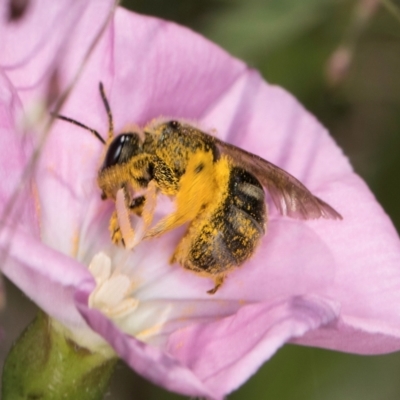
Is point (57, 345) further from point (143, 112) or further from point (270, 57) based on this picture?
point (270, 57)

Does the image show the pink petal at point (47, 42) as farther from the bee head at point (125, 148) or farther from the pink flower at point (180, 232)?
the bee head at point (125, 148)

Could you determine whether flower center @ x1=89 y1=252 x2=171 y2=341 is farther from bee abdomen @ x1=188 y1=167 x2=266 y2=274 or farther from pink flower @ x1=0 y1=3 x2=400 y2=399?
bee abdomen @ x1=188 y1=167 x2=266 y2=274

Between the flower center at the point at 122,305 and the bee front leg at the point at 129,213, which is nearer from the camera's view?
the bee front leg at the point at 129,213

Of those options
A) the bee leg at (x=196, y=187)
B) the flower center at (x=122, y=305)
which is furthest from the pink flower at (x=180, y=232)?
the bee leg at (x=196, y=187)

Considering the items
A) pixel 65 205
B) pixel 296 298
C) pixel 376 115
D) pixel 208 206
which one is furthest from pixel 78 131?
pixel 376 115

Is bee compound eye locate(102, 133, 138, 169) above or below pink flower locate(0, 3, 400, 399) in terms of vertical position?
above

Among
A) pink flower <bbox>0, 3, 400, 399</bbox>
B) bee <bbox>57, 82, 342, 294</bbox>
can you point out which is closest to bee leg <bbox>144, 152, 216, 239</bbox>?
bee <bbox>57, 82, 342, 294</bbox>
